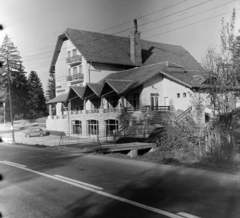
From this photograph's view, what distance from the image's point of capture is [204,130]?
12.6 m

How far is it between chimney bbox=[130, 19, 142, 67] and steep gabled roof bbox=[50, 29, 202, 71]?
764mm

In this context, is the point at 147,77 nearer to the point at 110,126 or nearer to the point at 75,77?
the point at 110,126

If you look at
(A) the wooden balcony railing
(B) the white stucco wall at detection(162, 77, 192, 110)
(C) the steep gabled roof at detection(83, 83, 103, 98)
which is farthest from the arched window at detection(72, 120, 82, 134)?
(B) the white stucco wall at detection(162, 77, 192, 110)

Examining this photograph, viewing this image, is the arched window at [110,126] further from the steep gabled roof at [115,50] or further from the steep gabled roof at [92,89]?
the steep gabled roof at [115,50]

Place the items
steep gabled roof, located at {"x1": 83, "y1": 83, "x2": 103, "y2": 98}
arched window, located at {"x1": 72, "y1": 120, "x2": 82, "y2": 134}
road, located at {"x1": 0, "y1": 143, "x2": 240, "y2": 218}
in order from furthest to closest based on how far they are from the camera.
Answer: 1. arched window, located at {"x1": 72, "y1": 120, "x2": 82, "y2": 134}
2. steep gabled roof, located at {"x1": 83, "y1": 83, "x2": 103, "y2": 98}
3. road, located at {"x1": 0, "y1": 143, "x2": 240, "y2": 218}

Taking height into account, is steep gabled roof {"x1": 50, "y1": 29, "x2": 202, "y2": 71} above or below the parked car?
above

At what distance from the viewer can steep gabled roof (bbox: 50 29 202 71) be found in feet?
136

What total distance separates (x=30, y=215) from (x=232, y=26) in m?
10.2

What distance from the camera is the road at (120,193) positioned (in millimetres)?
5527

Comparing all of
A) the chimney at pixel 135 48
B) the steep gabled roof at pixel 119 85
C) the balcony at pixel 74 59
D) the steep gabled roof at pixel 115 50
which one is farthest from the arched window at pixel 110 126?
the chimney at pixel 135 48

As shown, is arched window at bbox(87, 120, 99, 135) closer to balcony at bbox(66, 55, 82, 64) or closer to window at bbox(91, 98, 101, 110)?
window at bbox(91, 98, 101, 110)

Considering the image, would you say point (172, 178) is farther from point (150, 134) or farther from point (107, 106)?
point (107, 106)

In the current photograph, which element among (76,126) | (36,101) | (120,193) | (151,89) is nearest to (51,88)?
(36,101)

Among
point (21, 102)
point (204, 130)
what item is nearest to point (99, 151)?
point (204, 130)
